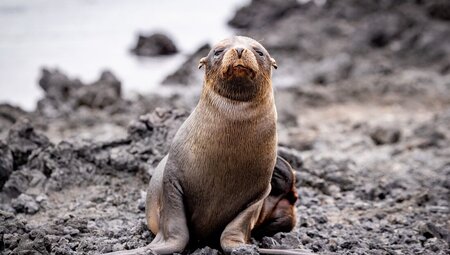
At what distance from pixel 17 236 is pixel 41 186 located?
4.96 feet

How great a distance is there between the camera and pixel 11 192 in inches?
218

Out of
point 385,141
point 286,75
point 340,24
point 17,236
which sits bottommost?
point 17,236

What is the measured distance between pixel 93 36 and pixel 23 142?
13399mm

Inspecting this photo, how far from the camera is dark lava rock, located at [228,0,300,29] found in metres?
21.4

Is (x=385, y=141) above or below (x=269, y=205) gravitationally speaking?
above

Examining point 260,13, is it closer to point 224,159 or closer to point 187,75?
point 187,75

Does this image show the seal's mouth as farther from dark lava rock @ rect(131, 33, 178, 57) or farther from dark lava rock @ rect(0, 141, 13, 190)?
dark lava rock @ rect(131, 33, 178, 57)

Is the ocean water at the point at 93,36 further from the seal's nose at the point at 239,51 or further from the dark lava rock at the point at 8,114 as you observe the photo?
the seal's nose at the point at 239,51

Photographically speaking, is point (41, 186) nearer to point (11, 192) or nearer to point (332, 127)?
point (11, 192)

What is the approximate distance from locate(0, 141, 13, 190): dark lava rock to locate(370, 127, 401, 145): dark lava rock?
5515 mm

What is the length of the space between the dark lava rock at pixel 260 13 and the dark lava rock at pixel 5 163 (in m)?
16.1

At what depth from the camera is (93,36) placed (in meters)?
19.2

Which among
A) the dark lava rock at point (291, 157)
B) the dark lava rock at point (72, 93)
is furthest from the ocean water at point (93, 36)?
the dark lava rock at point (291, 157)

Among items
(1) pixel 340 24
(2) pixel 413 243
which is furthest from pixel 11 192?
(1) pixel 340 24
